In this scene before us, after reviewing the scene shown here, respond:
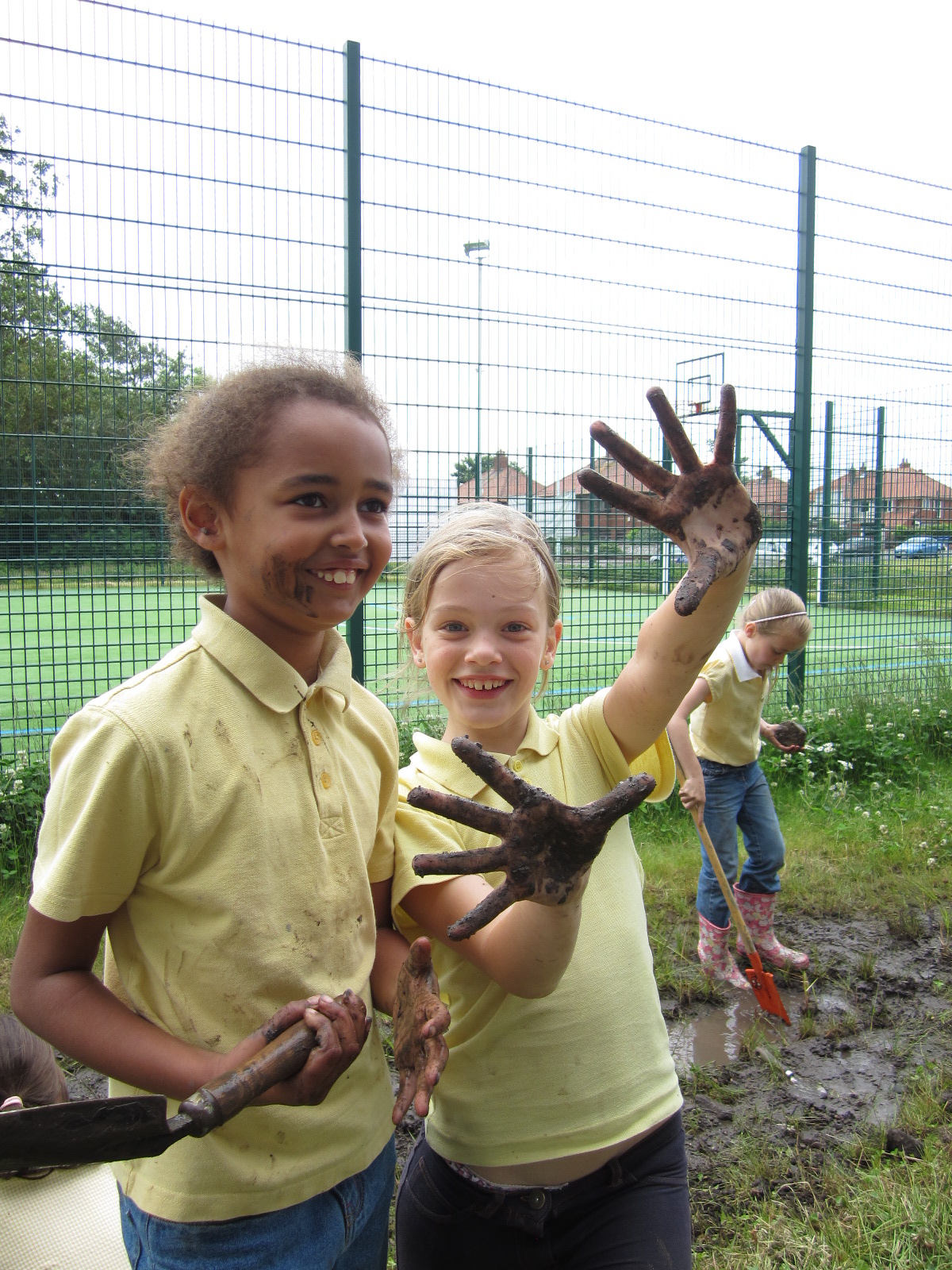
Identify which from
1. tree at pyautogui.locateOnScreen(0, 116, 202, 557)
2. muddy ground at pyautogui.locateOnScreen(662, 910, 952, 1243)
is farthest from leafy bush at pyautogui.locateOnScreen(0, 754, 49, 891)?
muddy ground at pyautogui.locateOnScreen(662, 910, 952, 1243)

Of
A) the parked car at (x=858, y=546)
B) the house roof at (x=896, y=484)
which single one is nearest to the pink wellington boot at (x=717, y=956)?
the parked car at (x=858, y=546)

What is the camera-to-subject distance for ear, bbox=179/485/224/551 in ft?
4.22

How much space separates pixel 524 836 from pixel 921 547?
6.55 metres

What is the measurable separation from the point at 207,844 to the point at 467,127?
13.9ft

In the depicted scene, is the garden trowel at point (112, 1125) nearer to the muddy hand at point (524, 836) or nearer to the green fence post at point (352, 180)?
the muddy hand at point (524, 836)

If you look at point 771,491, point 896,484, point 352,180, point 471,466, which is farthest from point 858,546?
point 352,180

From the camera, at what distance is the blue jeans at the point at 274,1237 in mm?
1107

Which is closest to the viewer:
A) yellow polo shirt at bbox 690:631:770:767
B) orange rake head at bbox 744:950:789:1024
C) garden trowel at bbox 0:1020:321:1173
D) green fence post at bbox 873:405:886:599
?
garden trowel at bbox 0:1020:321:1173

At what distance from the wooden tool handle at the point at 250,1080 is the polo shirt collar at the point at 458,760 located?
489mm

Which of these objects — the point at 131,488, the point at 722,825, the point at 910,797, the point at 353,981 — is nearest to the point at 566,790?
the point at 353,981

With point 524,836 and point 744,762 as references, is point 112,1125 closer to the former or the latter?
point 524,836

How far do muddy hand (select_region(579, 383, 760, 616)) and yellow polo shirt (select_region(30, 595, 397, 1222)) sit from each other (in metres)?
0.62

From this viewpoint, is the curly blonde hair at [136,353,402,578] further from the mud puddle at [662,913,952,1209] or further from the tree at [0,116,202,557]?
the tree at [0,116,202,557]

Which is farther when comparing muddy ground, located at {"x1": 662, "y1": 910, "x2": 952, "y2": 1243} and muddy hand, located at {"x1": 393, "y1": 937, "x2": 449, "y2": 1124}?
muddy ground, located at {"x1": 662, "y1": 910, "x2": 952, "y2": 1243}
